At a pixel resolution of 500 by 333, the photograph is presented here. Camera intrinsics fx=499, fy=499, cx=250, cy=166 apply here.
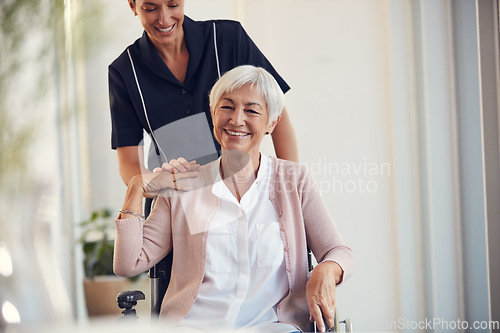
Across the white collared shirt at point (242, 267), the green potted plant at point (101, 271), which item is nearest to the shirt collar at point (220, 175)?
the white collared shirt at point (242, 267)

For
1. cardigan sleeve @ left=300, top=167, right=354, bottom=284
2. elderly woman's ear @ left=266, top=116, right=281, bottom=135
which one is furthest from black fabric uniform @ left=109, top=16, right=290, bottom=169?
cardigan sleeve @ left=300, top=167, right=354, bottom=284

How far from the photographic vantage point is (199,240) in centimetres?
120

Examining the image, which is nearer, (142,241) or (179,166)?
(142,241)

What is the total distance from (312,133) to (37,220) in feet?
3.16

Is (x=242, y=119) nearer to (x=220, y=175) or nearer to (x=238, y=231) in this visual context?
(x=220, y=175)

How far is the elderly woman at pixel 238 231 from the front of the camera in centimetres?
116

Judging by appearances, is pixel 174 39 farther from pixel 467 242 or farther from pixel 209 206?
pixel 467 242

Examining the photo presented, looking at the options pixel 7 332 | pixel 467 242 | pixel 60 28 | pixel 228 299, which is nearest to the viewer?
pixel 228 299

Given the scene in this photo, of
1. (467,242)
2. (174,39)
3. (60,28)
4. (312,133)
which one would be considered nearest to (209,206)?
(312,133)

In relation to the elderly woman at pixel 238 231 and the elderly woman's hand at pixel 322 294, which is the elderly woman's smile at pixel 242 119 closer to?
the elderly woman at pixel 238 231

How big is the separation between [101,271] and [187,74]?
71cm

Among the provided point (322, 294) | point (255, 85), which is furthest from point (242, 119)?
point (322, 294)

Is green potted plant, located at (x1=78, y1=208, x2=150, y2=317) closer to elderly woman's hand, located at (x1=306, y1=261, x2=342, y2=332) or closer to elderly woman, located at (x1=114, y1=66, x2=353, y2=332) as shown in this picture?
elderly woman, located at (x1=114, y1=66, x2=353, y2=332)

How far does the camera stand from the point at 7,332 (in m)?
1.51
